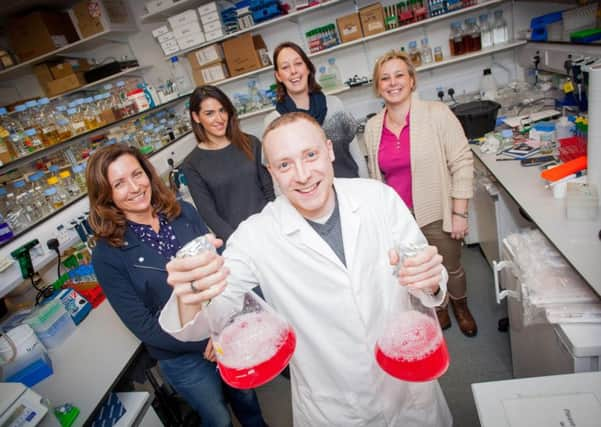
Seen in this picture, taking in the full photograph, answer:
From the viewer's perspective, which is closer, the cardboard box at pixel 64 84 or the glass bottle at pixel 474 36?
the glass bottle at pixel 474 36

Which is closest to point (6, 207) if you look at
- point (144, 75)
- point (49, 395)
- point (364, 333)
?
point (49, 395)

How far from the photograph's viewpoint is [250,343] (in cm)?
86

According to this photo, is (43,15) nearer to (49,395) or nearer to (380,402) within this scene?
(49,395)

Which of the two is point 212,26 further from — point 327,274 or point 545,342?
point 545,342

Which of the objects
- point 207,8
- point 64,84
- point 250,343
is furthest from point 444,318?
point 64,84

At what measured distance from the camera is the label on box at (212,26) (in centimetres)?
330

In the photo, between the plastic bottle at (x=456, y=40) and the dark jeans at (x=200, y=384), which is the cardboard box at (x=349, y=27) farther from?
the dark jeans at (x=200, y=384)

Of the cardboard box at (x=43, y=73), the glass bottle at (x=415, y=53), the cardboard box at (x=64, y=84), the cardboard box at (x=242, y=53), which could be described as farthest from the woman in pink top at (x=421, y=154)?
the cardboard box at (x=43, y=73)

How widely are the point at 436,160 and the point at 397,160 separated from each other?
188mm

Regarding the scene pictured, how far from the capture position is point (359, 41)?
129 inches

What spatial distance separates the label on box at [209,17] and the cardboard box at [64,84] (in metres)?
1.27

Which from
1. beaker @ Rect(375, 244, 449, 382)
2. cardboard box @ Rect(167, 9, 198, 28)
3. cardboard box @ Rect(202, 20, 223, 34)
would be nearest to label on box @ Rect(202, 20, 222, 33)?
cardboard box @ Rect(202, 20, 223, 34)

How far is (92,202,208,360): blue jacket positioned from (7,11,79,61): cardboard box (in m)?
2.78

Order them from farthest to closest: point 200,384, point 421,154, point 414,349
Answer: point 421,154 → point 200,384 → point 414,349
